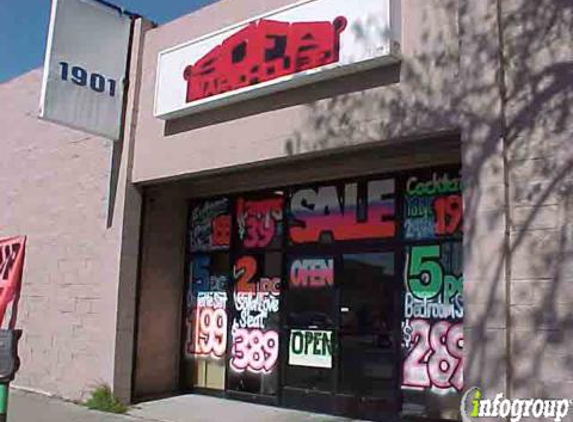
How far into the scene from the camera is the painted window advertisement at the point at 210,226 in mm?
10734

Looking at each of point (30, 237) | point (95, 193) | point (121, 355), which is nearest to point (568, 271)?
point (121, 355)

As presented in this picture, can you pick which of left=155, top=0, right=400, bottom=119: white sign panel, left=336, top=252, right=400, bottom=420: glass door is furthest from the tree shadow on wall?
left=336, top=252, right=400, bottom=420: glass door

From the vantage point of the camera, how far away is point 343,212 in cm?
928

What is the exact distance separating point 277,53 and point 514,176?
3.31m

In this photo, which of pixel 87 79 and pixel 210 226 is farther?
pixel 210 226

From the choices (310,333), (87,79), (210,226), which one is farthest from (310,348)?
(87,79)

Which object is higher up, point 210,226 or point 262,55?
point 262,55

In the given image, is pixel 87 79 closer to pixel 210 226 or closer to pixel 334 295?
pixel 210 226

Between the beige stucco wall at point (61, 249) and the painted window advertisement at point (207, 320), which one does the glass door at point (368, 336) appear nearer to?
the painted window advertisement at point (207, 320)

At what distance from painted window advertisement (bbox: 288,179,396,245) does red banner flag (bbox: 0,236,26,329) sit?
487 centimetres

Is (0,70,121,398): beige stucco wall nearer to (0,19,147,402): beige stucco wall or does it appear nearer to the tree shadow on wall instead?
(0,19,147,402): beige stucco wall

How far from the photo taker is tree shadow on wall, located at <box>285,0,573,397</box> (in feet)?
19.1

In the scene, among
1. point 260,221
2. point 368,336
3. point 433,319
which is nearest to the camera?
point 433,319

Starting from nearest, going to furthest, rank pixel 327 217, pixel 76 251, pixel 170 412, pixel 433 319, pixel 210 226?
pixel 433 319, pixel 170 412, pixel 327 217, pixel 76 251, pixel 210 226
